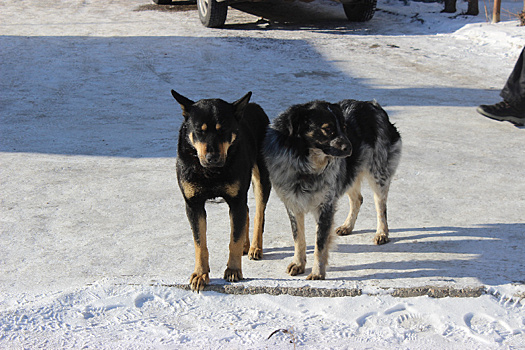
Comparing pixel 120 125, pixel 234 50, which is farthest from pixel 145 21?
pixel 120 125

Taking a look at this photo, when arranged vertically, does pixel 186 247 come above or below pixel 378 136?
below

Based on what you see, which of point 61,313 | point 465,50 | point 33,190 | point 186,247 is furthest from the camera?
point 465,50

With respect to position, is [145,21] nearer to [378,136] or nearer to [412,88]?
[412,88]

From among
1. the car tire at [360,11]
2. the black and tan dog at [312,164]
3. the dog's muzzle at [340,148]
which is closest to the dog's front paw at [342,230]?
the black and tan dog at [312,164]

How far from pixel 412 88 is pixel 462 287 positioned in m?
5.91

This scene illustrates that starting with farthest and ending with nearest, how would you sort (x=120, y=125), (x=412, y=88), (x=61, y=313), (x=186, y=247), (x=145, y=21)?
(x=145, y=21)
(x=412, y=88)
(x=120, y=125)
(x=186, y=247)
(x=61, y=313)

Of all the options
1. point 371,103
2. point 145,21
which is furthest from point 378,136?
point 145,21

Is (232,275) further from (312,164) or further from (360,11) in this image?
(360,11)

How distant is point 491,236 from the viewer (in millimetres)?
4570

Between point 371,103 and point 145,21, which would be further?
point 145,21

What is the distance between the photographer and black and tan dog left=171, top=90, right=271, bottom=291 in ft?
11.6

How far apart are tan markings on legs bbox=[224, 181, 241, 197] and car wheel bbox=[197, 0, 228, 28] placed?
893 cm

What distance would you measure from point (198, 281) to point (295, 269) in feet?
2.64

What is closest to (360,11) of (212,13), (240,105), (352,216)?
(212,13)
